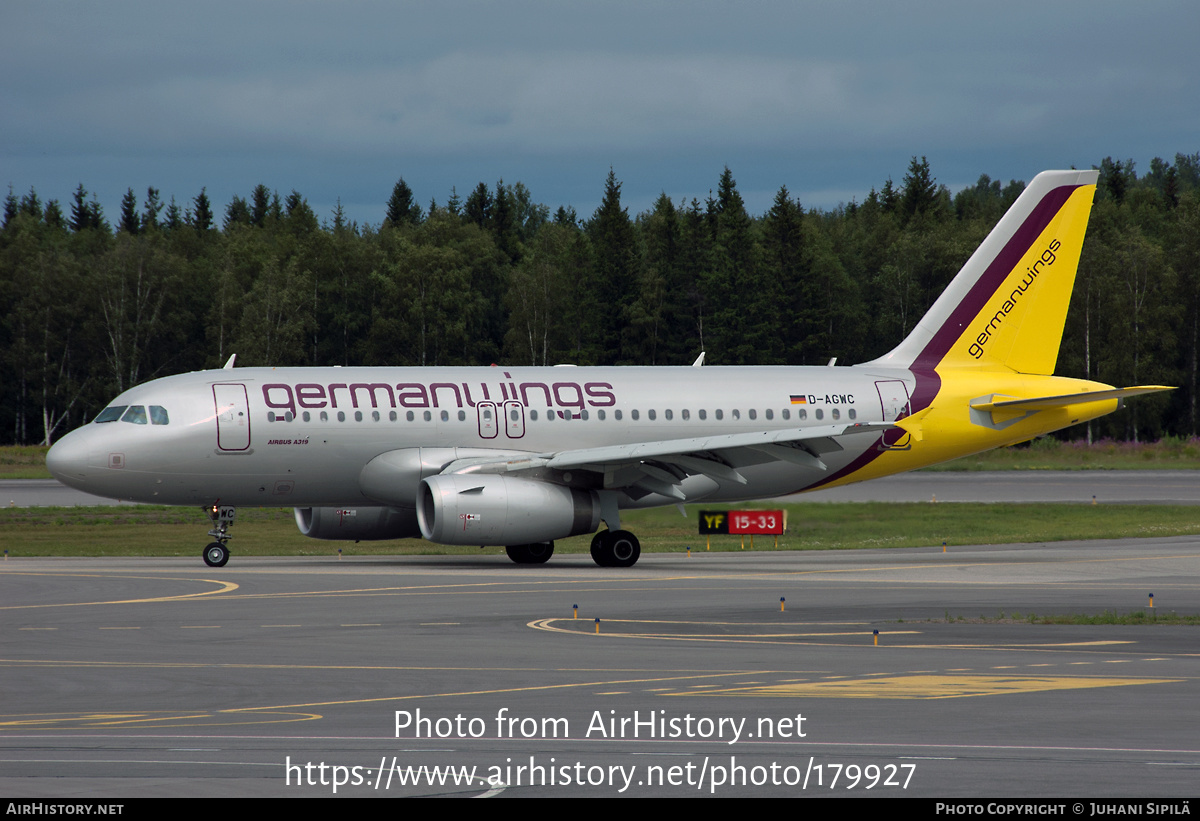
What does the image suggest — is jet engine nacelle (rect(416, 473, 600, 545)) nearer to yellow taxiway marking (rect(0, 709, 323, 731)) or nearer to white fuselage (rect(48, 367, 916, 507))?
white fuselage (rect(48, 367, 916, 507))

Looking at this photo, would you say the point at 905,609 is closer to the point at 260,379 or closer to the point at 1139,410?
the point at 260,379

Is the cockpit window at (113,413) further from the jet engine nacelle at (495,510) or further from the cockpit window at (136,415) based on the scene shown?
the jet engine nacelle at (495,510)

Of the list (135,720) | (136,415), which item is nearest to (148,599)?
(136,415)

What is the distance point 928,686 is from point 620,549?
1968cm

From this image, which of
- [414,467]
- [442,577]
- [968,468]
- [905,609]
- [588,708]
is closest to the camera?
[588,708]

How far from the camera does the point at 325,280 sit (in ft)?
392

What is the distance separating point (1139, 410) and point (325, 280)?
6330cm

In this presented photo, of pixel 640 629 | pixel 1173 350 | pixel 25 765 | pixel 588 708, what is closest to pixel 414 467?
pixel 640 629

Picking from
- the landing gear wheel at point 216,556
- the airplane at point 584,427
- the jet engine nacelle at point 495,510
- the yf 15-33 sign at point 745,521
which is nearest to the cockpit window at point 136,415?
the airplane at point 584,427

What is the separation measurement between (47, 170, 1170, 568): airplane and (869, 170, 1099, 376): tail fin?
0.19ft

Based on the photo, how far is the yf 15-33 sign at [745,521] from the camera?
4297 centimetres

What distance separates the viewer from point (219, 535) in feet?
118

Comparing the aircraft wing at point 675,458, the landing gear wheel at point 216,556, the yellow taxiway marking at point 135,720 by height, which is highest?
the aircraft wing at point 675,458

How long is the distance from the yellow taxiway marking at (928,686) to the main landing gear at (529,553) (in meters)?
21.3
